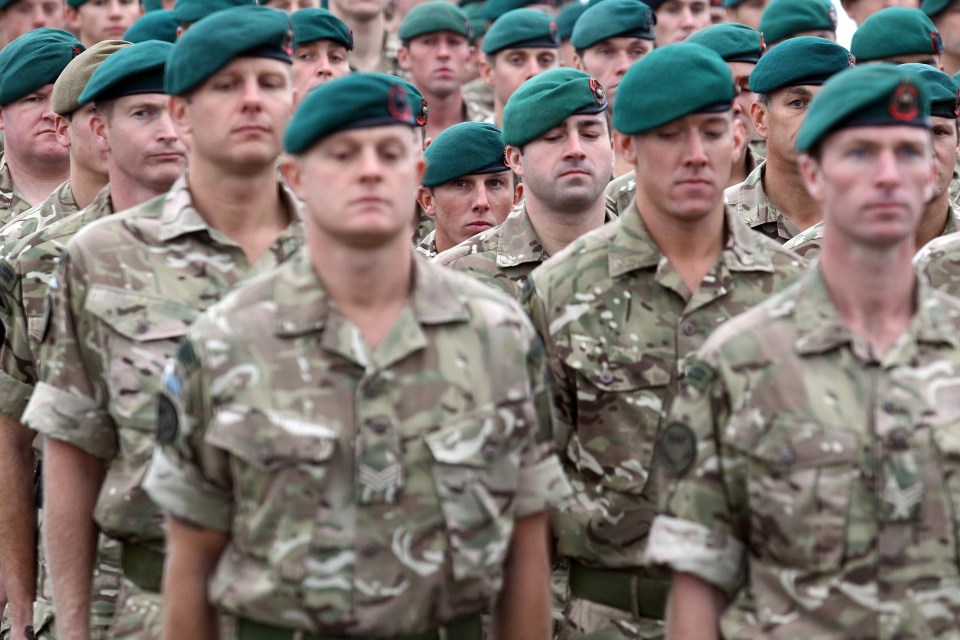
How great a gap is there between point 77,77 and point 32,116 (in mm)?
1487

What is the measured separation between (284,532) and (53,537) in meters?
1.21

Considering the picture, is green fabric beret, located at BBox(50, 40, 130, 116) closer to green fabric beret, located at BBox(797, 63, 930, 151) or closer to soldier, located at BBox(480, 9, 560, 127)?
green fabric beret, located at BBox(797, 63, 930, 151)

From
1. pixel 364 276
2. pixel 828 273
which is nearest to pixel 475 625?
pixel 364 276

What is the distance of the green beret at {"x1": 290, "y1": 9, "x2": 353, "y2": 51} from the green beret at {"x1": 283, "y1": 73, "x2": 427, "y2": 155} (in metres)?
5.29

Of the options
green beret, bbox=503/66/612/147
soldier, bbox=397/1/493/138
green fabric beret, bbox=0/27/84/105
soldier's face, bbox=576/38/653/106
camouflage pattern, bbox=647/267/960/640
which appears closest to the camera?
camouflage pattern, bbox=647/267/960/640

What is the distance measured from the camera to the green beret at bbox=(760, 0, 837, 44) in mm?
10570

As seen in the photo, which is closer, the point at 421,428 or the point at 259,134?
the point at 421,428

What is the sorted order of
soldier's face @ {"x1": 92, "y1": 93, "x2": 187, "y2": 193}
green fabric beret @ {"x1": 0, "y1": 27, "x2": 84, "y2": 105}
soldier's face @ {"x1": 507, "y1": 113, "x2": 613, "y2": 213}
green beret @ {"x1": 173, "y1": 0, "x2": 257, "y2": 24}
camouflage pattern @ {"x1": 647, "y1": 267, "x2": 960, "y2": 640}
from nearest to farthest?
1. camouflage pattern @ {"x1": 647, "y1": 267, "x2": 960, "y2": 640}
2. soldier's face @ {"x1": 92, "y1": 93, "x2": 187, "y2": 193}
3. soldier's face @ {"x1": 507, "y1": 113, "x2": 613, "y2": 213}
4. green fabric beret @ {"x1": 0, "y1": 27, "x2": 84, "y2": 105}
5. green beret @ {"x1": 173, "y1": 0, "x2": 257, "y2": 24}

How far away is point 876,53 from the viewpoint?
9.73 metres

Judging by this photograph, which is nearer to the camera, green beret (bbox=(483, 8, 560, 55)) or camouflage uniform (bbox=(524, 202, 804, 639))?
camouflage uniform (bbox=(524, 202, 804, 639))

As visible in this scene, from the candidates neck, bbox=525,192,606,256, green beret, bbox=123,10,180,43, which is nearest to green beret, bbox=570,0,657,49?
green beret, bbox=123,10,180,43

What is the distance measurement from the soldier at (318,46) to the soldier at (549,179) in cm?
264

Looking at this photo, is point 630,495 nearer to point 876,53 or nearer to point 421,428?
point 421,428

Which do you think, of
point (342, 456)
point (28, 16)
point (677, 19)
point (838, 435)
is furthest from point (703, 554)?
point (28, 16)
